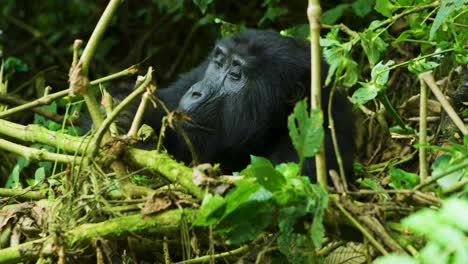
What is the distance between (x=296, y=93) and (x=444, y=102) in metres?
1.29

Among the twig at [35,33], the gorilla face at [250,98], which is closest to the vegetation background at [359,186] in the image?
the gorilla face at [250,98]

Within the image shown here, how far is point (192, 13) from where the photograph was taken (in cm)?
655

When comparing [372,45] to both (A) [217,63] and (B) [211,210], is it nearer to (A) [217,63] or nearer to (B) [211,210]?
(A) [217,63]

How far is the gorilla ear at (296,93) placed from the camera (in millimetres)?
3994

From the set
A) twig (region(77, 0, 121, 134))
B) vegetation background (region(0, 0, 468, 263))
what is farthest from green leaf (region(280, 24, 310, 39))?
twig (region(77, 0, 121, 134))

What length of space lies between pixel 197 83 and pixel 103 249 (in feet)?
5.83

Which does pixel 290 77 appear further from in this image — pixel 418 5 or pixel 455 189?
pixel 455 189

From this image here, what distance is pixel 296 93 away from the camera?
13.1 ft

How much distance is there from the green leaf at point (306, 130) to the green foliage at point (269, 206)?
0.08 meters

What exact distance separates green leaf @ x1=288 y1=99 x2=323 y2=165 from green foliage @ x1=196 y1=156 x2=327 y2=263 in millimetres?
82

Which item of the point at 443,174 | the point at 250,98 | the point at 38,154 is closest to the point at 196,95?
the point at 250,98

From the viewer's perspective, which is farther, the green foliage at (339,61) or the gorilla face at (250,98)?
the gorilla face at (250,98)

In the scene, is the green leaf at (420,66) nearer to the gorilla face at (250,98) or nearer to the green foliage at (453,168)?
the gorilla face at (250,98)

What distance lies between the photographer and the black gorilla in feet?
13.1
